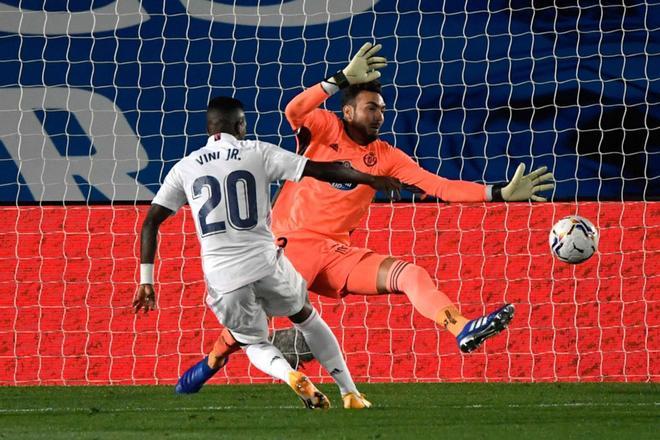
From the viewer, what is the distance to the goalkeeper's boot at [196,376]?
7.13 meters

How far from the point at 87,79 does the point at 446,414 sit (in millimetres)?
5360

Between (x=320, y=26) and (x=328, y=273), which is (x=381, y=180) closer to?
(x=328, y=273)

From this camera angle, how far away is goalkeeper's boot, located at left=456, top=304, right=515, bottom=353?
5.76 meters

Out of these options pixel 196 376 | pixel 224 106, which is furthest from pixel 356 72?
pixel 196 376

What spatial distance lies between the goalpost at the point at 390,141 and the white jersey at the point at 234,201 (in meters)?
3.67

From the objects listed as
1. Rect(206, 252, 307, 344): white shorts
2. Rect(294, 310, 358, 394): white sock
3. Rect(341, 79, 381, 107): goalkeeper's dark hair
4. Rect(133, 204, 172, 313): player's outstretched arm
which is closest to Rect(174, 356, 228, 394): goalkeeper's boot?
Rect(294, 310, 358, 394): white sock

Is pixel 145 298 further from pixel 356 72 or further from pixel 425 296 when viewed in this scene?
pixel 356 72

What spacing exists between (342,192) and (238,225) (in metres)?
1.31

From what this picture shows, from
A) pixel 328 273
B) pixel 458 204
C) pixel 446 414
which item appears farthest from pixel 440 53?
pixel 446 414

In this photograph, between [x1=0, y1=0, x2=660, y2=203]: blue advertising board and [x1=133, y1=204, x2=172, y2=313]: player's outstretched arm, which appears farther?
[x1=0, y1=0, x2=660, y2=203]: blue advertising board

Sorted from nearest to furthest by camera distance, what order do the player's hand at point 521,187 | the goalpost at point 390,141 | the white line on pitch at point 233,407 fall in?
the player's hand at point 521,187 → the white line on pitch at point 233,407 → the goalpost at point 390,141

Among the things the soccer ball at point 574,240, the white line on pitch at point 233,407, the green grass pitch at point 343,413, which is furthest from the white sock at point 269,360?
the soccer ball at point 574,240

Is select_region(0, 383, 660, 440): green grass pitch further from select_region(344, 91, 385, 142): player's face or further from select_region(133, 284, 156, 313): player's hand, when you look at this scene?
select_region(344, 91, 385, 142): player's face

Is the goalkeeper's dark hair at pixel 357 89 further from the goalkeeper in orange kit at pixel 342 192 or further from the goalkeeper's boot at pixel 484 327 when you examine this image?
the goalkeeper's boot at pixel 484 327
